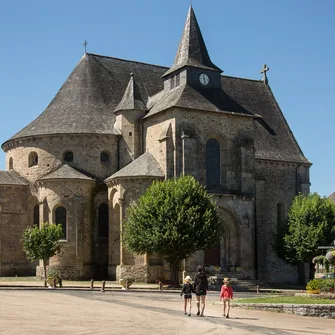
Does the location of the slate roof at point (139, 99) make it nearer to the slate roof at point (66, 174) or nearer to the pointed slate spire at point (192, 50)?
the pointed slate spire at point (192, 50)

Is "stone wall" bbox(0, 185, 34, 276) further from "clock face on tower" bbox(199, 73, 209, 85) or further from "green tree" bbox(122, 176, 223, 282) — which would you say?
"clock face on tower" bbox(199, 73, 209, 85)

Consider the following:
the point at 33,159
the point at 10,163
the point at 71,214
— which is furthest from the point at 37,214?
the point at 10,163

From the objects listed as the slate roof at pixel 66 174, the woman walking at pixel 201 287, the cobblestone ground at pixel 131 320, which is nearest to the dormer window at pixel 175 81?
the slate roof at pixel 66 174

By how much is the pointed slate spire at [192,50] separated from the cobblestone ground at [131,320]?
87.5 feet

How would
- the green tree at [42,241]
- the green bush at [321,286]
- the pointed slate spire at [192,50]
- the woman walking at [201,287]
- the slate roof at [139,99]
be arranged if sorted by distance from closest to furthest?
the woman walking at [201,287], the green bush at [321,286], the green tree at [42,241], the slate roof at [139,99], the pointed slate spire at [192,50]

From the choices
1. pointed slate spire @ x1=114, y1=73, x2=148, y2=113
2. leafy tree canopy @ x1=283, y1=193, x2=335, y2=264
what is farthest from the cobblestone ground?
pointed slate spire @ x1=114, y1=73, x2=148, y2=113

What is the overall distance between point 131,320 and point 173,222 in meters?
21.0

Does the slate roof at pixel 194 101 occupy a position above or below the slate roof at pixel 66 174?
above

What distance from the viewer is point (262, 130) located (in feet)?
198

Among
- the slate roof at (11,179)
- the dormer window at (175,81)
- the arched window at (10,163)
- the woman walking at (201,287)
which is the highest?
the dormer window at (175,81)

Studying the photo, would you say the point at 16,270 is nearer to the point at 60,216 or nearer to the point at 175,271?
the point at 60,216

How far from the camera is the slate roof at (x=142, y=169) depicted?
48219mm

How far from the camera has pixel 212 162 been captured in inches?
2023

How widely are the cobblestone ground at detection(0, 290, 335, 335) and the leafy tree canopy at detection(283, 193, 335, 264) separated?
2184 cm
